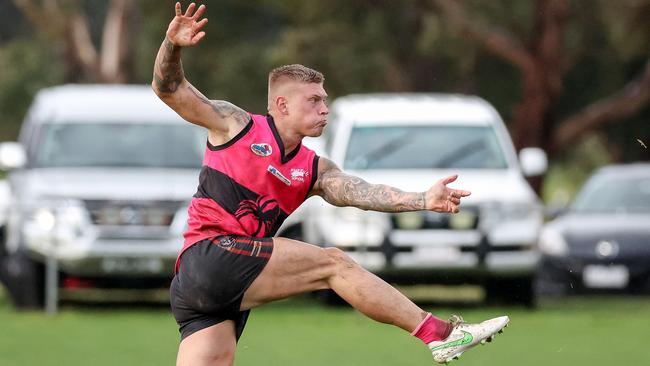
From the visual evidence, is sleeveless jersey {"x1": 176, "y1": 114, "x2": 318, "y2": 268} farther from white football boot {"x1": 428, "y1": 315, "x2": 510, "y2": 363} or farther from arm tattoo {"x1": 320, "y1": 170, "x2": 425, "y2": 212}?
white football boot {"x1": 428, "y1": 315, "x2": 510, "y2": 363}

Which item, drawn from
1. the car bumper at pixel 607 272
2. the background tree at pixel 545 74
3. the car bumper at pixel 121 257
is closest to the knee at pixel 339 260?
the car bumper at pixel 121 257

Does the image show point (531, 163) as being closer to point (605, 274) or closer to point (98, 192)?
point (605, 274)

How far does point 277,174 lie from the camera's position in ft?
26.3

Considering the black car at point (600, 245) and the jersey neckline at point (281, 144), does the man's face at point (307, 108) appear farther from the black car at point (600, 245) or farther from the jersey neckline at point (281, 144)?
the black car at point (600, 245)

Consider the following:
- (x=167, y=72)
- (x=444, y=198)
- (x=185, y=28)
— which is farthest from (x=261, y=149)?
(x=444, y=198)

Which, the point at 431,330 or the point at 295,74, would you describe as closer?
the point at 431,330

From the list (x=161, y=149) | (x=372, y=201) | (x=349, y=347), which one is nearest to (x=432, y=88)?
(x=161, y=149)

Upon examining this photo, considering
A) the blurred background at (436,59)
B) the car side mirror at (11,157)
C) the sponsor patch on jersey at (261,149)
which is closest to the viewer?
the sponsor patch on jersey at (261,149)

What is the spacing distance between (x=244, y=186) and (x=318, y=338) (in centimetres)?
775

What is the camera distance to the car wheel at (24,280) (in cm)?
1722

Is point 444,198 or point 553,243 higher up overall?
point 444,198

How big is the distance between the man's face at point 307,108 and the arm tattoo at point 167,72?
0.54 metres

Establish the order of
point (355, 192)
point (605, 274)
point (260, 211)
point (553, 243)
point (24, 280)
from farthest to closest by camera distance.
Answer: point (553, 243)
point (605, 274)
point (24, 280)
point (355, 192)
point (260, 211)

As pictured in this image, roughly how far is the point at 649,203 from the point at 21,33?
109 feet
